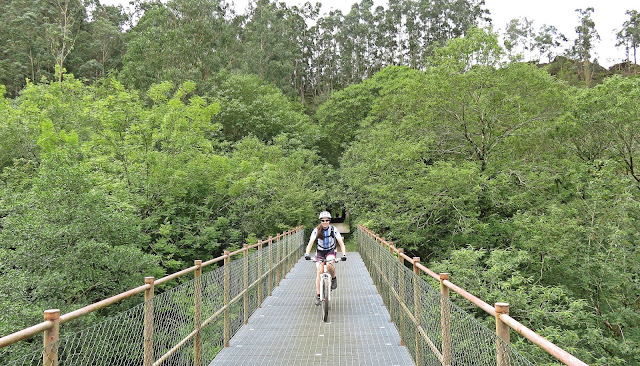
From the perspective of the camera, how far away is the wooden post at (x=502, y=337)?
245cm

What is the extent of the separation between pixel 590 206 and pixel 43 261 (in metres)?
16.9

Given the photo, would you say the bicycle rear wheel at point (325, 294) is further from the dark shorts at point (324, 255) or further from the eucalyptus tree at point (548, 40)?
the eucalyptus tree at point (548, 40)

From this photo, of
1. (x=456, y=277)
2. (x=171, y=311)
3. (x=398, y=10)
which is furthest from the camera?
(x=398, y=10)

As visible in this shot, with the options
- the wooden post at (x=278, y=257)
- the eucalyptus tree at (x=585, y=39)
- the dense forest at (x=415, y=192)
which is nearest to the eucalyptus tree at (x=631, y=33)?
the eucalyptus tree at (x=585, y=39)

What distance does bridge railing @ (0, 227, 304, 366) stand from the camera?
9.10ft

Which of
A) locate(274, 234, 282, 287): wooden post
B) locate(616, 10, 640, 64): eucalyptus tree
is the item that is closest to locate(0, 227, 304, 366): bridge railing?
locate(274, 234, 282, 287): wooden post

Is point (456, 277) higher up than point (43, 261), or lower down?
lower down

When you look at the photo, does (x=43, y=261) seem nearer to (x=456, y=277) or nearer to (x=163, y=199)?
(x=163, y=199)

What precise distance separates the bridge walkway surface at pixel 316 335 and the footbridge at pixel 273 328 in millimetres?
15

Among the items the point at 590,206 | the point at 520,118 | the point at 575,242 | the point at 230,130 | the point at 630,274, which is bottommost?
the point at 630,274

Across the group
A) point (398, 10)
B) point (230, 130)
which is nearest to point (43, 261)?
point (230, 130)

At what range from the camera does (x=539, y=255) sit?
15.3 metres

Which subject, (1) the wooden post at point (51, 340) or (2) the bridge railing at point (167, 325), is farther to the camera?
(2) the bridge railing at point (167, 325)

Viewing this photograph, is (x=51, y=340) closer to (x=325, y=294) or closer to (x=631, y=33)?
(x=325, y=294)
